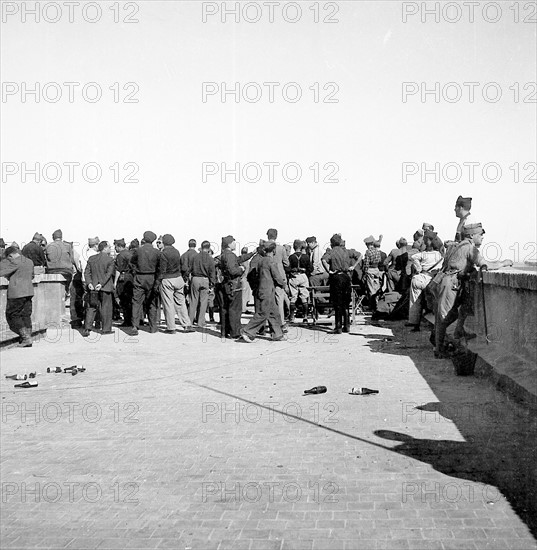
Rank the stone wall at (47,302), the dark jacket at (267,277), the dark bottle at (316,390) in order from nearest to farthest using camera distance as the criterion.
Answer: the dark bottle at (316,390) → the dark jacket at (267,277) → the stone wall at (47,302)

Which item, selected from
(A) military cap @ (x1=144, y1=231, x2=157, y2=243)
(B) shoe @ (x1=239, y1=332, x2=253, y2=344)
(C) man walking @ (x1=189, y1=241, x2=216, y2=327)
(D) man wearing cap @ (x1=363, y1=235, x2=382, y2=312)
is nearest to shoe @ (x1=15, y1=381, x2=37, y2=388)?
(B) shoe @ (x1=239, y1=332, x2=253, y2=344)

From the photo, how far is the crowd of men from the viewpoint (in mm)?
12250

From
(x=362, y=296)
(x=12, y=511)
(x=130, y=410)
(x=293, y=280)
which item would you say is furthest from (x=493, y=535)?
(x=362, y=296)

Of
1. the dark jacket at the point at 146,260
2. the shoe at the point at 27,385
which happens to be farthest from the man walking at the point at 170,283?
the shoe at the point at 27,385

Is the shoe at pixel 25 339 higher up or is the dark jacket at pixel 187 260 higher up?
the dark jacket at pixel 187 260

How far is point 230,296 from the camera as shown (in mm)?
16375

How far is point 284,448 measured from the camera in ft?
22.5

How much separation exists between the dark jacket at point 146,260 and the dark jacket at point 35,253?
3963 millimetres

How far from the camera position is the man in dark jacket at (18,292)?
588 inches

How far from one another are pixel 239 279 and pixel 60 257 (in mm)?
5240

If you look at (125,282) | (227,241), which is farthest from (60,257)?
(227,241)

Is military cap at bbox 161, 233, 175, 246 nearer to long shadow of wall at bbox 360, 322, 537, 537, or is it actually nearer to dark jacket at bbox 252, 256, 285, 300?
dark jacket at bbox 252, 256, 285, 300

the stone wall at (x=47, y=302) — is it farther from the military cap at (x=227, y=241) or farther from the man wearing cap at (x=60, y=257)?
the military cap at (x=227, y=241)

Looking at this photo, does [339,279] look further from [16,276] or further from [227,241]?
[16,276]
